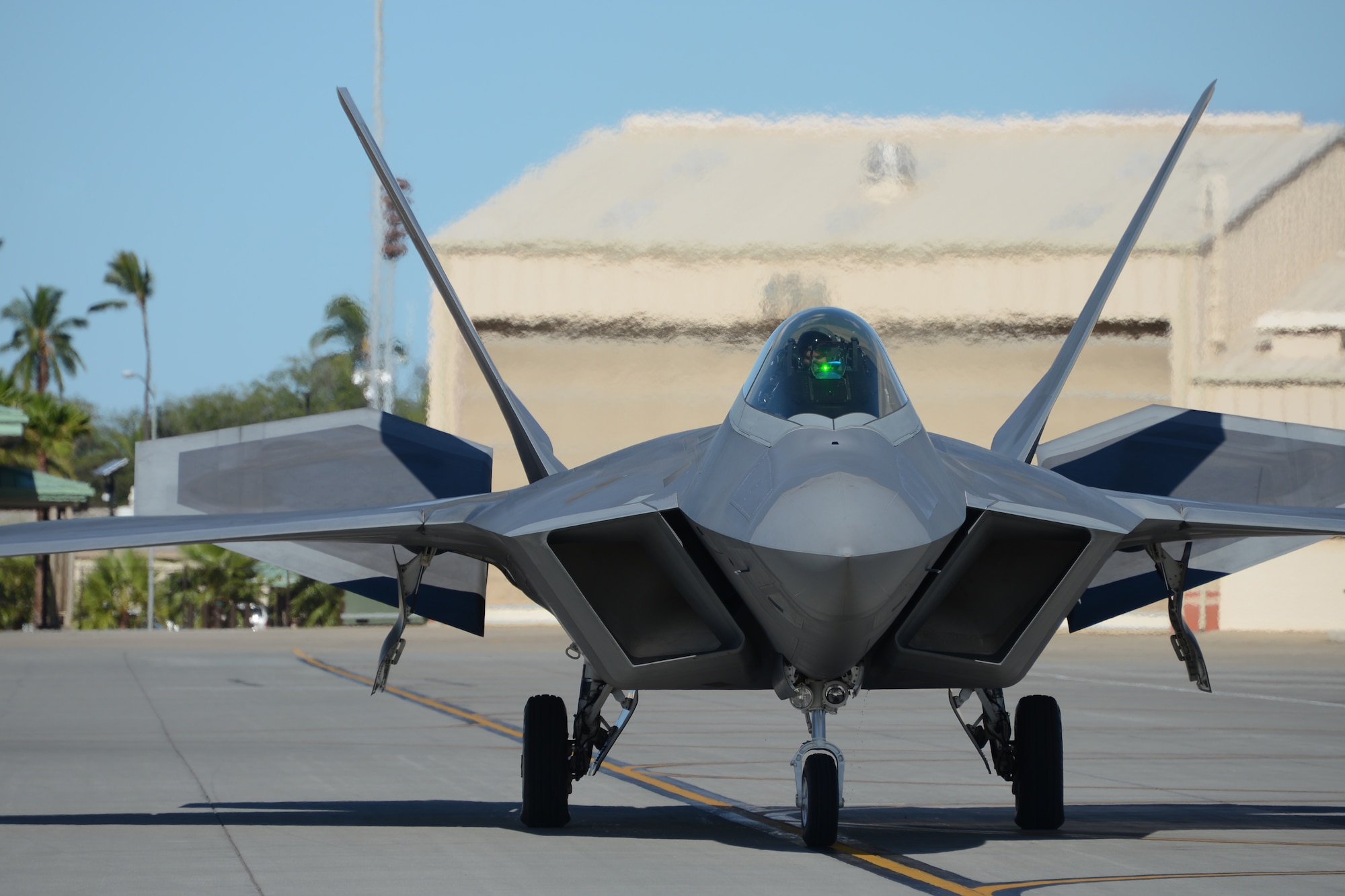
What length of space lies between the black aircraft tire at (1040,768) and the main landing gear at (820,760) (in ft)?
5.63

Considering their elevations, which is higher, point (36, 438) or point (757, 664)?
point (36, 438)

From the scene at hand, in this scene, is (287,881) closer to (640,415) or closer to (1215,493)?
(1215,493)

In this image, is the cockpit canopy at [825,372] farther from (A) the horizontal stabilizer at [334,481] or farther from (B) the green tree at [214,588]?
(B) the green tree at [214,588]

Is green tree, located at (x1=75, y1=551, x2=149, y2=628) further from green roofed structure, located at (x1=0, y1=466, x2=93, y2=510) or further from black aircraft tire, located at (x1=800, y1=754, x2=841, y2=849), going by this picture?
black aircraft tire, located at (x1=800, y1=754, x2=841, y2=849)

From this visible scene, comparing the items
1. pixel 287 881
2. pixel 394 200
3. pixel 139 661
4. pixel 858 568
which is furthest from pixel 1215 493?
pixel 139 661

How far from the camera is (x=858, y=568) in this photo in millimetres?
6605

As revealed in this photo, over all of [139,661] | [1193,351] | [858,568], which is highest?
[1193,351]

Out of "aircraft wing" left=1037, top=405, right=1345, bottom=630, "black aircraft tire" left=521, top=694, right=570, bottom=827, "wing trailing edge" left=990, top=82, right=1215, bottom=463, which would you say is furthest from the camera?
"aircraft wing" left=1037, top=405, right=1345, bottom=630

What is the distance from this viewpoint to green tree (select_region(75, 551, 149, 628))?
50.1 metres

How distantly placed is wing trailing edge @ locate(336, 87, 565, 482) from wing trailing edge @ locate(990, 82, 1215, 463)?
2823 millimetres

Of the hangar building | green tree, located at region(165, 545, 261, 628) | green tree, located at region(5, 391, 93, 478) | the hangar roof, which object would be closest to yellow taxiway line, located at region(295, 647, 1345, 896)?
the hangar building

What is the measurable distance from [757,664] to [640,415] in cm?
3143

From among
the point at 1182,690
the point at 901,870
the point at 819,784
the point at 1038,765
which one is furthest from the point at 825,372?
the point at 1182,690

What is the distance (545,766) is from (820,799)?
202cm
